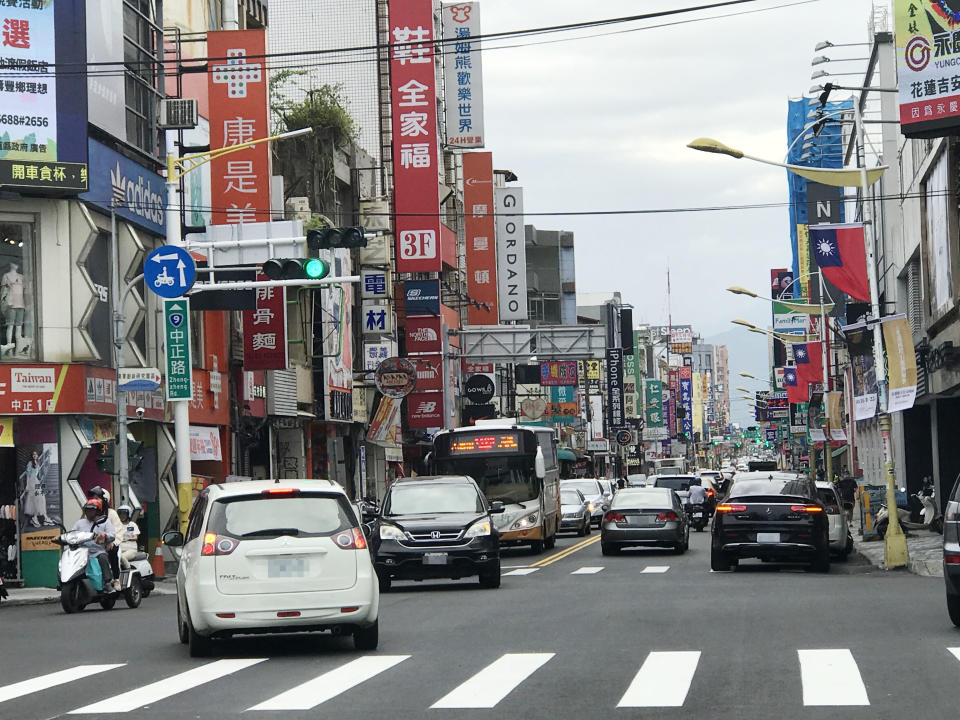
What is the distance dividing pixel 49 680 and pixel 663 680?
17.3 ft

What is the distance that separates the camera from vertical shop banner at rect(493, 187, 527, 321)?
256 ft

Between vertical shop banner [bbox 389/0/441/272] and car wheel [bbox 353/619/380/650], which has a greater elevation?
vertical shop banner [bbox 389/0/441/272]

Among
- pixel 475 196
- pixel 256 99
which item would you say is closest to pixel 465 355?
pixel 475 196

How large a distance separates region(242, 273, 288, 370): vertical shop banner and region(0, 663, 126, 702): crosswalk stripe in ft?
89.6

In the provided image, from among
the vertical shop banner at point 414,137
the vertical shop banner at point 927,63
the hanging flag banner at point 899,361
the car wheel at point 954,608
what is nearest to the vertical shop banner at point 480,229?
the vertical shop banner at point 414,137

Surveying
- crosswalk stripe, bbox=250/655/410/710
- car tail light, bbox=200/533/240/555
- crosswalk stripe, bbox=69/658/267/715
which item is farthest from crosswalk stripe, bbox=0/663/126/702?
crosswalk stripe, bbox=250/655/410/710

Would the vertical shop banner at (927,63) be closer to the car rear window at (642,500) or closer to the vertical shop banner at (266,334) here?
the car rear window at (642,500)

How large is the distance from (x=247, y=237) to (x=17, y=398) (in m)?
6.37

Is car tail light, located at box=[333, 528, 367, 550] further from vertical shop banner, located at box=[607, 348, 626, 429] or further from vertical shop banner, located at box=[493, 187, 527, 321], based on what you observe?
vertical shop banner, located at box=[607, 348, 626, 429]

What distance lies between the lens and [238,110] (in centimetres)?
3897

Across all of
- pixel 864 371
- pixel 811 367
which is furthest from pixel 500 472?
pixel 811 367

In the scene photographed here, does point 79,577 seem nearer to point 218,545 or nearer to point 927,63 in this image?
Answer: point 218,545

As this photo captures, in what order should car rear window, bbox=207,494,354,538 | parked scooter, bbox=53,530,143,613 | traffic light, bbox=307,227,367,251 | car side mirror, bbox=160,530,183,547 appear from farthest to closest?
traffic light, bbox=307,227,367,251 < parked scooter, bbox=53,530,143,613 < car side mirror, bbox=160,530,183,547 < car rear window, bbox=207,494,354,538

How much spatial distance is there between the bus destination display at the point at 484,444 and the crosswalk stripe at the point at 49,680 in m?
23.6
